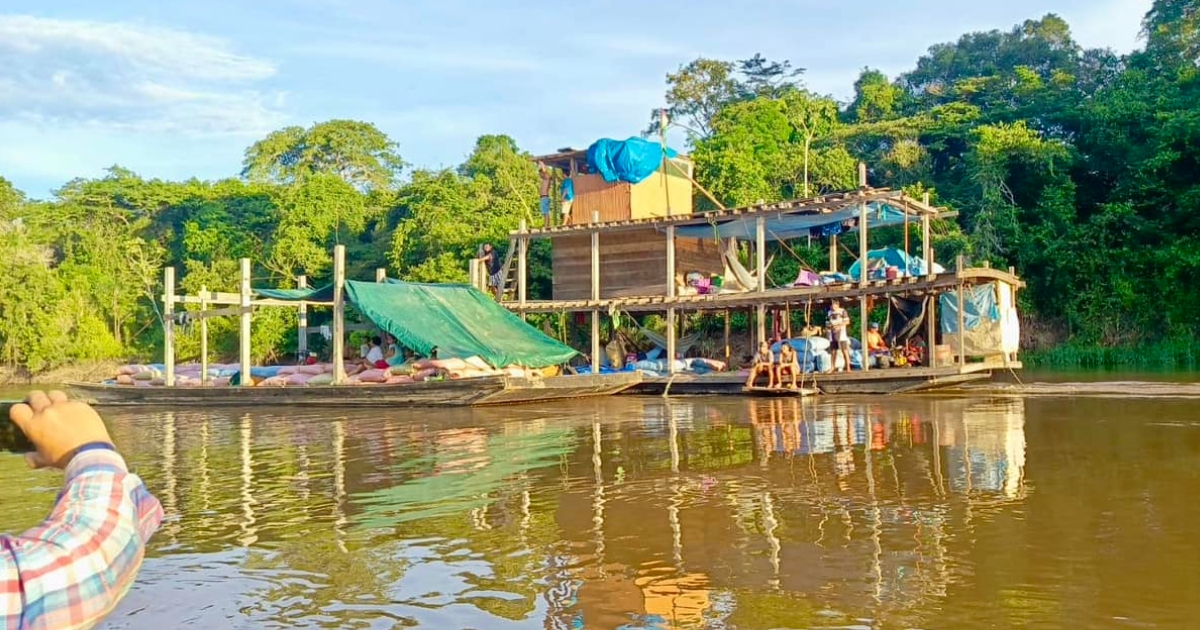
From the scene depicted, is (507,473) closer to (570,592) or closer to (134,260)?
(570,592)

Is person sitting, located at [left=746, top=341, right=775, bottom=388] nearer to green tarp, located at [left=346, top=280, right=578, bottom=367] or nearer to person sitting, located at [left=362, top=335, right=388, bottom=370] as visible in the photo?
→ green tarp, located at [left=346, top=280, right=578, bottom=367]

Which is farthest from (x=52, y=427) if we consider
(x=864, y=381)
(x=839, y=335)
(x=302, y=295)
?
(x=302, y=295)

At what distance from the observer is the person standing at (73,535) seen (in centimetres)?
171

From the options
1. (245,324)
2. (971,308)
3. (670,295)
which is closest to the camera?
(245,324)

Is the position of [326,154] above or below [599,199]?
above

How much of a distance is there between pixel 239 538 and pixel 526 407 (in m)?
9.84

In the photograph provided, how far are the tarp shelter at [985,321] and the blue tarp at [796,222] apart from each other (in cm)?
243

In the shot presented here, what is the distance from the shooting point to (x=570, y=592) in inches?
209

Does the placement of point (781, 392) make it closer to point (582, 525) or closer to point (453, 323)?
point (453, 323)

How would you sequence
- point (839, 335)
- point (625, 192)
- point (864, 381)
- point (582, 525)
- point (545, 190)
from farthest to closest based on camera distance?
point (545, 190), point (625, 192), point (839, 335), point (864, 381), point (582, 525)

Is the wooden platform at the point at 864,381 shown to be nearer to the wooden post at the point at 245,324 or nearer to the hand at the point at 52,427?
the wooden post at the point at 245,324

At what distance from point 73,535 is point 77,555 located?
35 millimetres

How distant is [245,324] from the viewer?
18234 millimetres

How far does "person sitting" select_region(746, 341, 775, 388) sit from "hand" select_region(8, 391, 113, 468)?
1583cm
